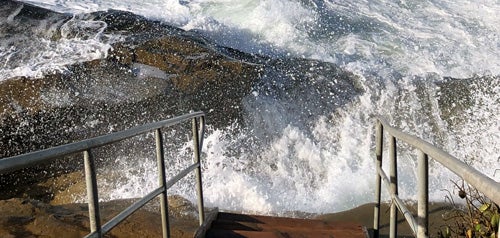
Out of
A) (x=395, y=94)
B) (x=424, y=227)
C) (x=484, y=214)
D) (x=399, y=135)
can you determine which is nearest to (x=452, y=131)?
(x=395, y=94)

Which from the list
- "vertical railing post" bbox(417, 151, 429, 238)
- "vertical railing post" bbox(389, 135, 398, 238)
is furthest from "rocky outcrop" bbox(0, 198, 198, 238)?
"vertical railing post" bbox(417, 151, 429, 238)

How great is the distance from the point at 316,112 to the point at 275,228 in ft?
20.5

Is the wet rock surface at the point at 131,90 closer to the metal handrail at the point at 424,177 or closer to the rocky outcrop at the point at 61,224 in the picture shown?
the rocky outcrop at the point at 61,224

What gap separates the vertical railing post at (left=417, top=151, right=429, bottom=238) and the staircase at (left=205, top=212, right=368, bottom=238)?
1.89 metres

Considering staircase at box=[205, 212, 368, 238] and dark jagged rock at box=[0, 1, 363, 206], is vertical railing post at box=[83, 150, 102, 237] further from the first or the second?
dark jagged rock at box=[0, 1, 363, 206]

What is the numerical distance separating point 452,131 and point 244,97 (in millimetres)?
4466

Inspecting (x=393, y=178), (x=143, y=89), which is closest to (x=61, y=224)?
(x=393, y=178)

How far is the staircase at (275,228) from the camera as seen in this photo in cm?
365

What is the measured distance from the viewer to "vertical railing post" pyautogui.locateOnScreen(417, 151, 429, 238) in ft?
5.91

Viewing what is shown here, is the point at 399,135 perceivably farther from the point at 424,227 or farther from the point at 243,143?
the point at 243,143

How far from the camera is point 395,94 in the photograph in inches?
418

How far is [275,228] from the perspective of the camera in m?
4.05

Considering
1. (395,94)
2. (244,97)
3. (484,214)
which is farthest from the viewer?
(395,94)

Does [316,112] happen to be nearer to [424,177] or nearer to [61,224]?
[61,224]
